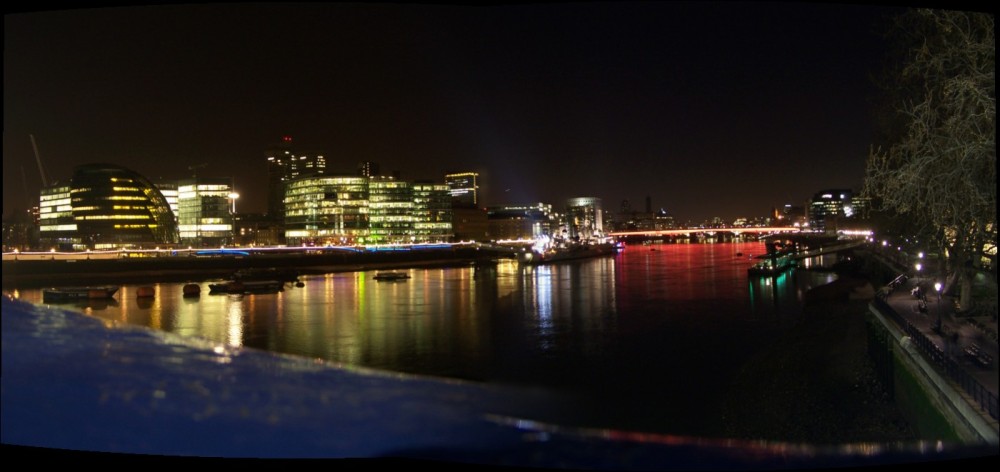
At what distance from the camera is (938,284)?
24.4 feet

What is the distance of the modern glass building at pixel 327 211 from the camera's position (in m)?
36.3

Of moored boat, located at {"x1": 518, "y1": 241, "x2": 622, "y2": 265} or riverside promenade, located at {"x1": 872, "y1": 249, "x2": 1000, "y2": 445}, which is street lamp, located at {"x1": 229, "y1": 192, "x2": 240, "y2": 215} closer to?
riverside promenade, located at {"x1": 872, "y1": 249, "x2": 1000, "y2": 445}

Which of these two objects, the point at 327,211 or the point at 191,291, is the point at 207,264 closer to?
the point at 191,291

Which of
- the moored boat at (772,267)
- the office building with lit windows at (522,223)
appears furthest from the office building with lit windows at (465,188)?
the moored boat at (772,267)

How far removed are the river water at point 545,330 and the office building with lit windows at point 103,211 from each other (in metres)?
1.29

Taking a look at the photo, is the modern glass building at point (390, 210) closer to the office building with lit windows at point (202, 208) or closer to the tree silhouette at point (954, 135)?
the office building with lit windows at point (202, 208)

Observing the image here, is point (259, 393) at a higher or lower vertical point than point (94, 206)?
lower

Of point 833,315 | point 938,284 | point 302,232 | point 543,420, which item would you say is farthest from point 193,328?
point 302,232

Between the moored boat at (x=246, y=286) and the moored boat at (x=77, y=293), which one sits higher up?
the moored boat at (x=77, y=293)

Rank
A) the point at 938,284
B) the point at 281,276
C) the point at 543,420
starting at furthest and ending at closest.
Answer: the point at 281,276, the point at 938,284, the point at 543,420

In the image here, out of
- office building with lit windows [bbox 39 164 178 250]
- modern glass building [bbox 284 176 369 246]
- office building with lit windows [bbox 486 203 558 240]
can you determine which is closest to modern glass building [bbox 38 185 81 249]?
office building with lit windows [bbox 39 164 178 250]

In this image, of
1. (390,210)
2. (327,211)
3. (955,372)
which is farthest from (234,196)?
(390,210)

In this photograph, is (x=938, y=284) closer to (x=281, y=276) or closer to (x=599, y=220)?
(x=281, y=276)

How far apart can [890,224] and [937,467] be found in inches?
352
